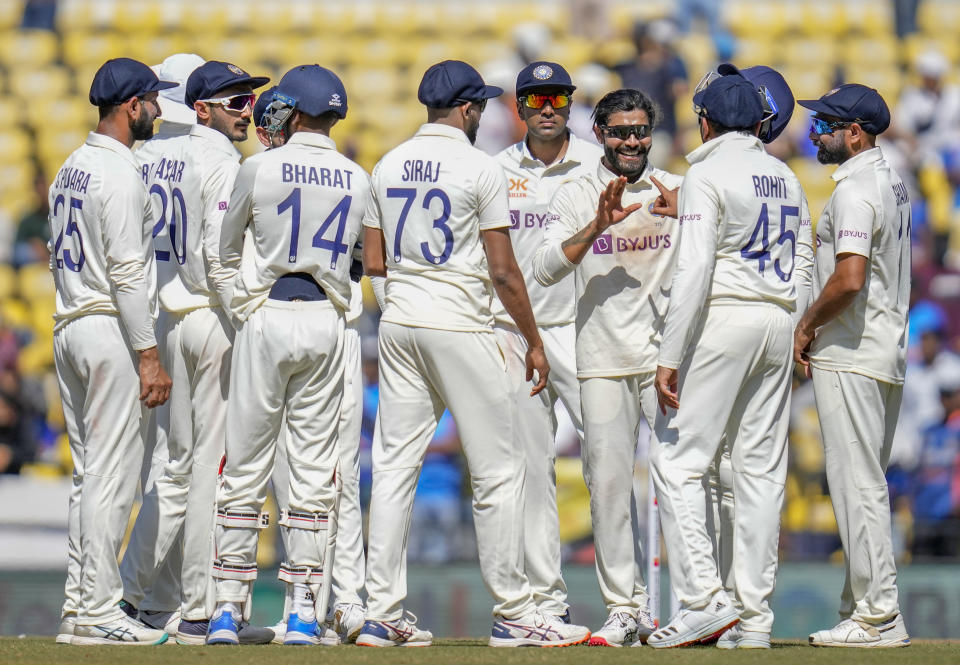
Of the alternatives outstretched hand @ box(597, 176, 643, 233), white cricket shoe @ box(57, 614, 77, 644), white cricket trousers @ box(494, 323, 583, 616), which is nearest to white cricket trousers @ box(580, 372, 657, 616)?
white cricket trousers @ box(494, 323, 583, 616)

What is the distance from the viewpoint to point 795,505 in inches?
510

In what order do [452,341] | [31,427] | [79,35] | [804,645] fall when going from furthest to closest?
1. [79,35]
2. [31,427]
3. [804,645]
4. [452,341]

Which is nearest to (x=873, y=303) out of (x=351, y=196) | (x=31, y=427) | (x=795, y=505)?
(x=351, y=196)

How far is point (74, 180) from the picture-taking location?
6.00 m

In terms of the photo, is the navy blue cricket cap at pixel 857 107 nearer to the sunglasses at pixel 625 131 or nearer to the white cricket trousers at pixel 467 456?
the sunglasses at pixel 625 131

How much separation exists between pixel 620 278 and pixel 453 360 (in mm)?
926

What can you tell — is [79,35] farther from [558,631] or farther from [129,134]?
[558,631]

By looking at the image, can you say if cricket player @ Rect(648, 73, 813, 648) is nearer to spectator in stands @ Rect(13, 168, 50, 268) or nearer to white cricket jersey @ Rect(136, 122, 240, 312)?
white cricket jersey @ Rect(136, 122, 240, 312)

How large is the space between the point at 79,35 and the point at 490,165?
12.3 m

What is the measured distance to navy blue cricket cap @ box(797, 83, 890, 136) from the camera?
6.34 m

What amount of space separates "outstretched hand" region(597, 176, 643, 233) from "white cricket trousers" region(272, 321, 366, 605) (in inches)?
58.7

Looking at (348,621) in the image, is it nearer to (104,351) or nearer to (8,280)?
(104,351)

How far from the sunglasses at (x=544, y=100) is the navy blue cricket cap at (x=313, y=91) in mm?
1145

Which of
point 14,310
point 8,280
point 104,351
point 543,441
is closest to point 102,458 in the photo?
point 104,351
